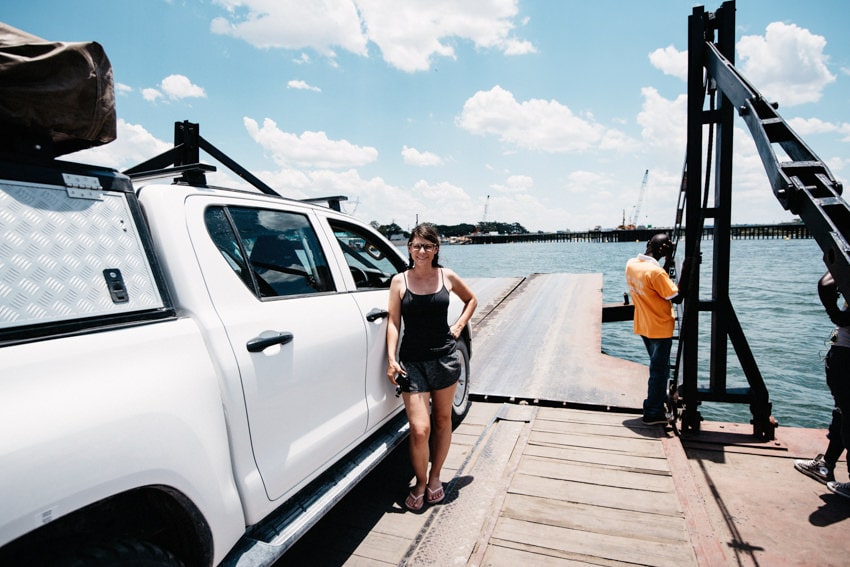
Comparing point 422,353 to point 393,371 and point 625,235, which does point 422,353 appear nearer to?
point 393,371

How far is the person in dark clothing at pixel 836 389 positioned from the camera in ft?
10.5

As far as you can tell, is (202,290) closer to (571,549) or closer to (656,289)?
(571,549)

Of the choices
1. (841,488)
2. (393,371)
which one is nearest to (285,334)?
(393,371)

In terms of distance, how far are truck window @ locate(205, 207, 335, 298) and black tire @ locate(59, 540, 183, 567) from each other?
1104mm

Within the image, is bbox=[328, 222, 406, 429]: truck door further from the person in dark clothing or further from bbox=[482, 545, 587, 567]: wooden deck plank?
the person in dark clothing

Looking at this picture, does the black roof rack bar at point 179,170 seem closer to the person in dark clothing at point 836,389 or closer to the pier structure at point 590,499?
the pier structure at point 590,499

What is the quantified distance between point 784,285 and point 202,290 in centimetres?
3467

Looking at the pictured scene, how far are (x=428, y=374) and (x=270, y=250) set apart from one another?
4.32 feet

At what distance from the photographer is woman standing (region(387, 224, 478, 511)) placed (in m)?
3.09

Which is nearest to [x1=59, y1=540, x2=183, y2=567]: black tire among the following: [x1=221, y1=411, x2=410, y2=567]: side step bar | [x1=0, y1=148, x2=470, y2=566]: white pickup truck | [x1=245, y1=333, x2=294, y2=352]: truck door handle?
[x1=0, y1=148, x2=470, y2=566]: white pickup truck

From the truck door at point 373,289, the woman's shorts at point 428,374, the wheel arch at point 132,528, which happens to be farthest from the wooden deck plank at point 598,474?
the wheel arch at point 132,528

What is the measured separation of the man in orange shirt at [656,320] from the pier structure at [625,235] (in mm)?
100197

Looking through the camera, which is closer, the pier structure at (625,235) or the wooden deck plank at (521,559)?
the wooden deck plank at (521,559)

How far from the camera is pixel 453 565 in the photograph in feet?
8.31
